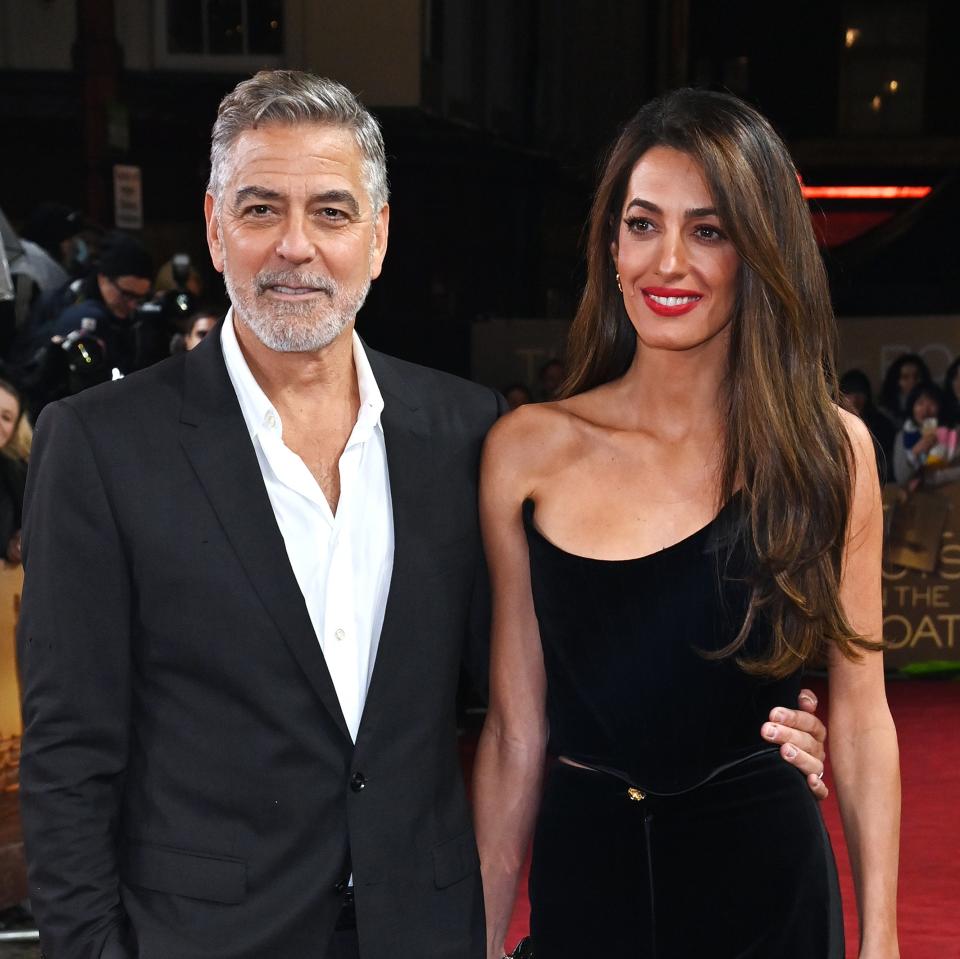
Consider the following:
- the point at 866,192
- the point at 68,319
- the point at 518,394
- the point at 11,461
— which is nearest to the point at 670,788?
the point at 11,461

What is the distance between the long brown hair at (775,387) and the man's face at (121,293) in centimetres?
376

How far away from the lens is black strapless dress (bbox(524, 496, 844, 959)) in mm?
2297

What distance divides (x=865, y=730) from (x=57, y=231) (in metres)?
5.12

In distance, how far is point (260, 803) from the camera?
2.10 metres

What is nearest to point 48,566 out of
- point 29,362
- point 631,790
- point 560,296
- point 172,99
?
point 631,790

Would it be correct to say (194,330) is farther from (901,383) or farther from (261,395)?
(901,383)

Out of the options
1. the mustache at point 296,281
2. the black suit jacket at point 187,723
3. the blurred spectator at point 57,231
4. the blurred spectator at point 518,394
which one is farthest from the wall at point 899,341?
the black suit jacket at point 187,723

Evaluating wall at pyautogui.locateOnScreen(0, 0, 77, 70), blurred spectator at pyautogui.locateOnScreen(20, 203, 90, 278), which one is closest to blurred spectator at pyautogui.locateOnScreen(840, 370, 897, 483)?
blurred spectator at pyautogui.locateOnScreen(20, 203, 90, 278)

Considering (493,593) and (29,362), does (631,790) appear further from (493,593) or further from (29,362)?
(29,362)

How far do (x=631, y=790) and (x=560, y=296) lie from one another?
1491 cm

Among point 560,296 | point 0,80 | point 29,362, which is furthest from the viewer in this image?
point 560,296

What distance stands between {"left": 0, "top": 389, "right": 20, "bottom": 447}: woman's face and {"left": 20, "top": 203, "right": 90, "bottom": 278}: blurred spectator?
7.79ft

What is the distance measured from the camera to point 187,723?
2078mm

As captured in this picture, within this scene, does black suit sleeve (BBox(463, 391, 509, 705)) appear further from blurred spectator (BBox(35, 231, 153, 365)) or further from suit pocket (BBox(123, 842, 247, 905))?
blurred spectator (BBox(35, 231, 153, 365))
